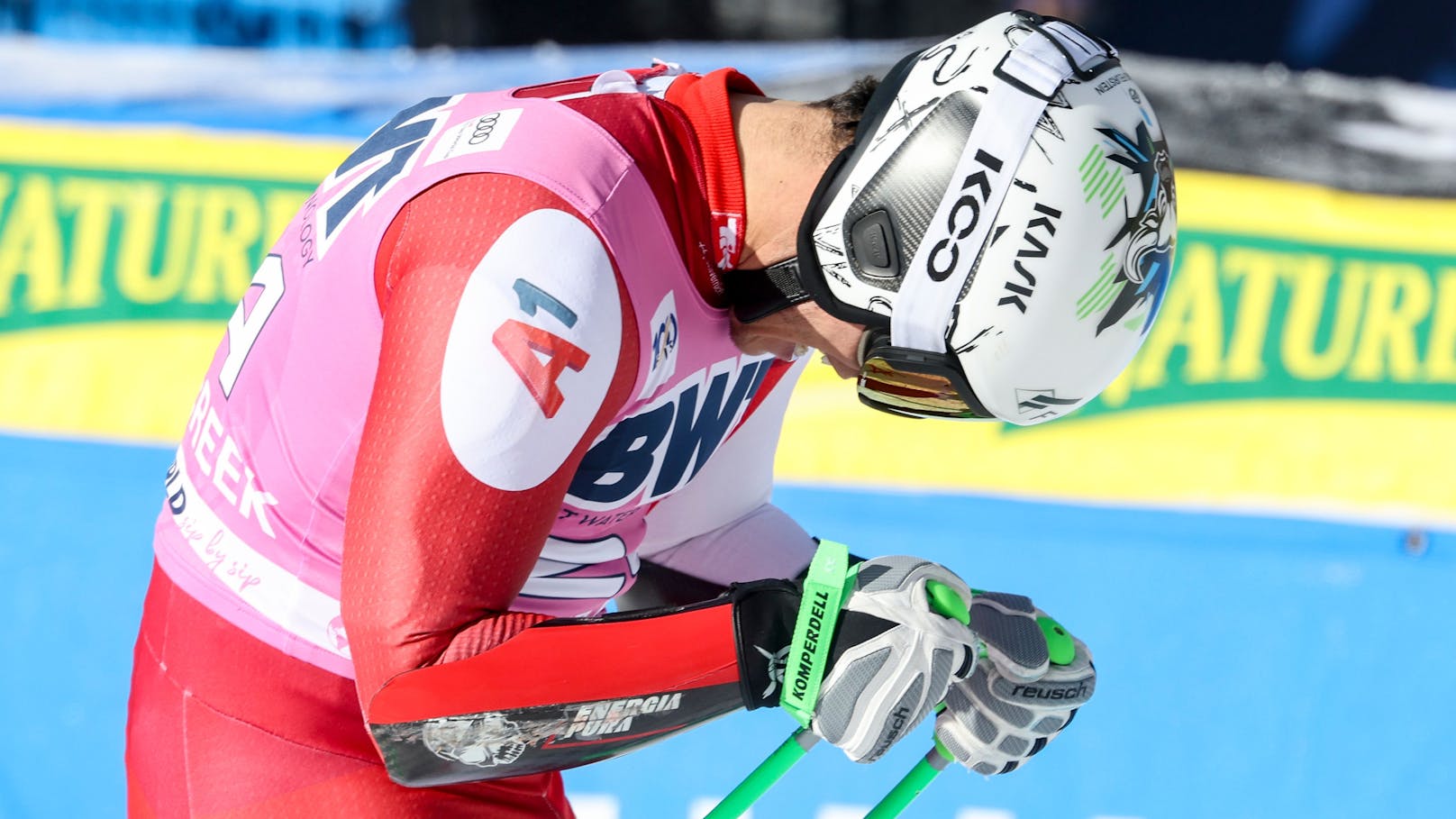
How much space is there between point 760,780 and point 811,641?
1.68 ft

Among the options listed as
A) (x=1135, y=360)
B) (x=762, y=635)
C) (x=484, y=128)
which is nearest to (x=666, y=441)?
(x=762, y=635)

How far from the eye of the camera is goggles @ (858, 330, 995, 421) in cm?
143

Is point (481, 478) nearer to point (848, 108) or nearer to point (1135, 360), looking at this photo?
point (848, 108)

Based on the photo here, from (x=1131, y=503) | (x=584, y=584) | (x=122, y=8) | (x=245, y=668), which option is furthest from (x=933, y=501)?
(x=122, y=8)

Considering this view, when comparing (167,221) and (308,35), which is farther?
(308,35)

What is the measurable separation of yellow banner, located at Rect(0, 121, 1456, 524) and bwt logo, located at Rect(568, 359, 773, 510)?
5.69 feet

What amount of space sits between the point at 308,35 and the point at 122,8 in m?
→ 0.54

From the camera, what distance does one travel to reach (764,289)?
143cm

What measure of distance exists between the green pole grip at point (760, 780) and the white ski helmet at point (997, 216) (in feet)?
1.80

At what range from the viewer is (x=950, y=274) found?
1.35 meters

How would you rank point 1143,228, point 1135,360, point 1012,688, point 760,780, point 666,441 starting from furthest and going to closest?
point 1135,360
point 760,780
point 1012,688
point 666,441
point 1143,228

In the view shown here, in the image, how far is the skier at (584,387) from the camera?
3.82 ft

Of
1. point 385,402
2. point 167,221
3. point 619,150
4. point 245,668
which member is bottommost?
point 167,221

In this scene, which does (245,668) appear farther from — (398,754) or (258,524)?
(398,754)
